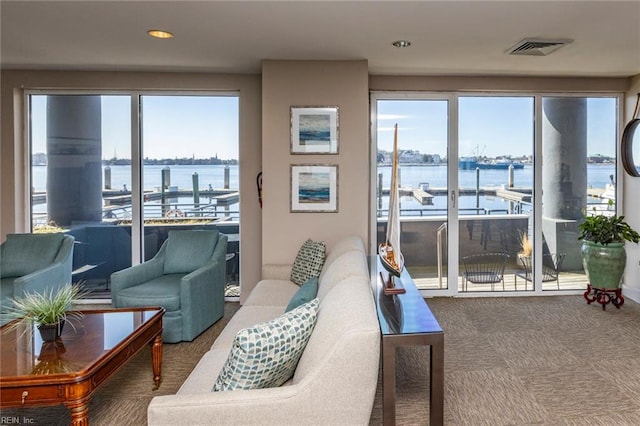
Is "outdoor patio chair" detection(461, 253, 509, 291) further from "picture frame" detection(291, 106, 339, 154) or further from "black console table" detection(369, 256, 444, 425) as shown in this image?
"black console table" detection(369, 256, 444, 425)

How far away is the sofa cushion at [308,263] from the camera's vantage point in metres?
3.64

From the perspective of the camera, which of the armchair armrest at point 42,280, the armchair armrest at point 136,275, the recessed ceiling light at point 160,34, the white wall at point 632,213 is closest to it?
the recessed ceiling light at point 160,34

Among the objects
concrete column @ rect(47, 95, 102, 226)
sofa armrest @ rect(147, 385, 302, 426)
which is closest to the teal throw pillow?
sofa armrest @ rect(147, 385, 302, 426)

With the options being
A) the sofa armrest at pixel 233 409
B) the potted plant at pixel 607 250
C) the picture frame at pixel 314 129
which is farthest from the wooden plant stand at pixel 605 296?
the sofa armrest at pixel 233 409

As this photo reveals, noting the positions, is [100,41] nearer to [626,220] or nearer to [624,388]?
[624,388]

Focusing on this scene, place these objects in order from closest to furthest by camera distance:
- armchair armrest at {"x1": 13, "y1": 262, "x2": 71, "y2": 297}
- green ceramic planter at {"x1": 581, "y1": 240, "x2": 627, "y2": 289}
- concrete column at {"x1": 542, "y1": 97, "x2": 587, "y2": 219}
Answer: armchair armrest at {"x1": 13, "y1": 262, "x2": 71, "y2": 297}, green ceramic planter at {"x1": 581, "y1": 240, "x2": 627, "y2": 289}, concrete column at {"x1": 542, "y1": 97, "x2": 587, "y2": 219}

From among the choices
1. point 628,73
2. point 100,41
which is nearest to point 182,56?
point 100,41

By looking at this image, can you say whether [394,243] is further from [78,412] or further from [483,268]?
[483,268]

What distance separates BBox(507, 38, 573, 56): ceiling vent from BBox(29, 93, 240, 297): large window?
2863 millimetres

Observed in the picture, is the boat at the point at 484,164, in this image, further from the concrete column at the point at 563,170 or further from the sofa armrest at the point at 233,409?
the sofa armrest at the point at 233,409

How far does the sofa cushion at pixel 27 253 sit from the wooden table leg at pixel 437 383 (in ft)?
12.1

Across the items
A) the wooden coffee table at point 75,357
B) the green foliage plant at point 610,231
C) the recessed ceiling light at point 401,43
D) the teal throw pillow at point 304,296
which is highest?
the recessed ceiling light at point 401,43

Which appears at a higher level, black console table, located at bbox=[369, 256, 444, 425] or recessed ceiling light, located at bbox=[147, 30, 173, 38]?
recessed ceiling light, located at bbox=[147, 30, 173, 38]

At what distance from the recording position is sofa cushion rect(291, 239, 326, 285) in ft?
11.9
